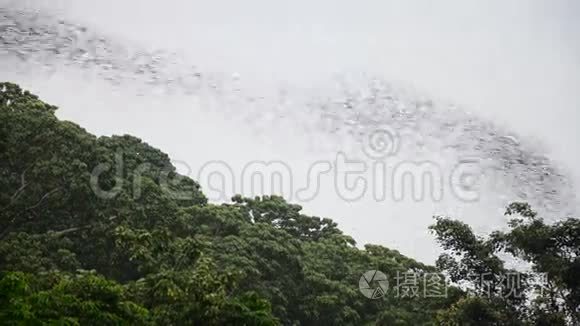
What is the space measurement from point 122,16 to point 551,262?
33669 millimetres

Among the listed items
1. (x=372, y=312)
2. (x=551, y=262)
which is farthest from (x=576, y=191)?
(x=551, y=262)

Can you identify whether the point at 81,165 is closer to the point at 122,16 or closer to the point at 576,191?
the point at 576,191
